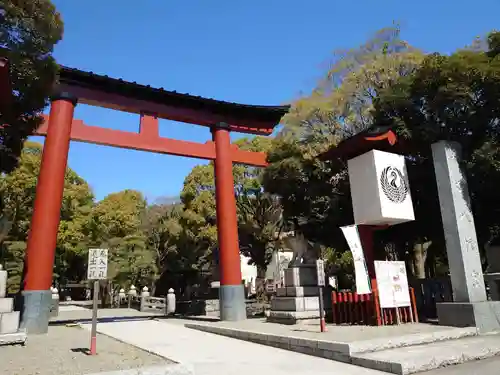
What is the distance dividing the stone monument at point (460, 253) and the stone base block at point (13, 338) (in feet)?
32.1

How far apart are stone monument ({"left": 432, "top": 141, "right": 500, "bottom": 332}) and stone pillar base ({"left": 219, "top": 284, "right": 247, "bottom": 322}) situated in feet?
23.1

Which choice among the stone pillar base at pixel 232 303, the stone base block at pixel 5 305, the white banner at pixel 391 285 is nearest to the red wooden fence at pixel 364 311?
the white banner at pixel 391 285

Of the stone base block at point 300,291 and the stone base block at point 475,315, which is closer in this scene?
the stone base block at point 475,315

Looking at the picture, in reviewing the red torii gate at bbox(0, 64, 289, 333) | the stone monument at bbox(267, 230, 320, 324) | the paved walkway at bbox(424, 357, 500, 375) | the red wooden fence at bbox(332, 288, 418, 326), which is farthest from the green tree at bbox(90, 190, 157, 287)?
the paved walkway at bbox(424, 357, 500, 375)

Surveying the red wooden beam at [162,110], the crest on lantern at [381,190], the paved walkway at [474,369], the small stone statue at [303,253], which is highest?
the red wooden beam at [162,110]

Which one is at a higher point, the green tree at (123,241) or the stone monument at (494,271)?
the green tree at (123,241)

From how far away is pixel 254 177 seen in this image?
25969 mm

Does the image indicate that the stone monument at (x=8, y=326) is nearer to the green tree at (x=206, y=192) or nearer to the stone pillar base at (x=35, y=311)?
the stone pillar base at (x=35, y=311)

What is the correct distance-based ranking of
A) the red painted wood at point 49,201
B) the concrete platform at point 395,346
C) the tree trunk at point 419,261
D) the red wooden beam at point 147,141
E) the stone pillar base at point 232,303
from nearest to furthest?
1. the concrete platform at point 395,346
2. the red painted wood at point 49,201
3. the red wooden beam at point 147,141
4. the stone pillar base at point 232,303
5. the tree trunk at point 419,261

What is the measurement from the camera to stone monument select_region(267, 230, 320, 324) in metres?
12.6

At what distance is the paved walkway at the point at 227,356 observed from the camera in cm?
663

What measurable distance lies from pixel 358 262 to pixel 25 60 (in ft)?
31.3

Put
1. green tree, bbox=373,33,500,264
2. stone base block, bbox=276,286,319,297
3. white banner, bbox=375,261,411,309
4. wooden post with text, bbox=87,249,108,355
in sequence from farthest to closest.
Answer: stone base block, bbox=276,286,319,297
green tree, bbox=373,33,500,264
white banner, bbox=375,261,411,309
wooden post with text, bbox=87,249,108,355

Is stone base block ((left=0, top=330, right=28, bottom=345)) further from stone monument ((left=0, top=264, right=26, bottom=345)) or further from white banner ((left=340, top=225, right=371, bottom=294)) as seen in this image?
white banner ((left=340, top=225, right=371, bottom=294))
